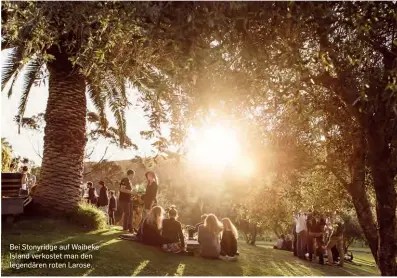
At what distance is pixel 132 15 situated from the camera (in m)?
4.50

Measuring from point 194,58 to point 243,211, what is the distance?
390 inches

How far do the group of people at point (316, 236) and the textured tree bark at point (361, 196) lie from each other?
174 inches

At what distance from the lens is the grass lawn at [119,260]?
7.14 metres

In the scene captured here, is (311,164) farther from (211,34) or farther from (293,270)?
(211,34)

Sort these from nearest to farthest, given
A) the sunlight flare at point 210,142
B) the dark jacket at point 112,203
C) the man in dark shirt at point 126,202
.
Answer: the sunlight flare at point 210,142
the man in dark shirt at point 126,202
the dark jacket at point 112,203

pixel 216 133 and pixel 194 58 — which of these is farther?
pixel 216 133

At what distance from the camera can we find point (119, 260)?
25.7 ft

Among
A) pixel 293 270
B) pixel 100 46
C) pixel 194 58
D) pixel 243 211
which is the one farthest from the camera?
pixel 243 211

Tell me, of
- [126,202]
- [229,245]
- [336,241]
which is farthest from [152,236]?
[336,241]

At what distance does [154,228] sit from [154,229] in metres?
0.03

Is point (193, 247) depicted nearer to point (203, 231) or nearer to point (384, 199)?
point (203, 231)

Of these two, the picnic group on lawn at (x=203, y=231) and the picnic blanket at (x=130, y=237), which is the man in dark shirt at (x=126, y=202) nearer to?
the picnic group on lawn at (x=203, y=231)

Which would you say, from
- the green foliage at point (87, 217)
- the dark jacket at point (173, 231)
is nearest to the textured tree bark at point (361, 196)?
the dark jacket at point (173, 231)

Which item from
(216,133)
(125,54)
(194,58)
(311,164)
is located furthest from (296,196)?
(194,58)
